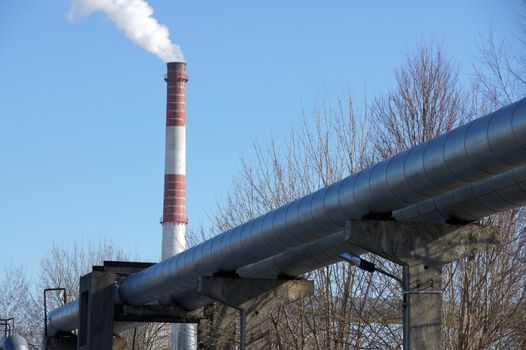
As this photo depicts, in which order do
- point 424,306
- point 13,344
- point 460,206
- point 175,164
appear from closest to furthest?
point 460,206 → point 424,306 → point 13,344 → point 175,164

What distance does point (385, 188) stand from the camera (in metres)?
14.2

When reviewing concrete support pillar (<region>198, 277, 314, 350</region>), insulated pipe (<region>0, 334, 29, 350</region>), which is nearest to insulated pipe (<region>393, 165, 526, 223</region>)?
concrete support pillar (<region>198, 277, 314, 350</region>)

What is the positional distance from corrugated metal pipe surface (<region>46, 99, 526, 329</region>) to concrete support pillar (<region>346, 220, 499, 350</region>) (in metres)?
0.33

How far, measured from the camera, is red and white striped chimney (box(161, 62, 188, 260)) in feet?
192

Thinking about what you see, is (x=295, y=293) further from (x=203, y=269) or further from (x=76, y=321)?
(x=76, y=321)

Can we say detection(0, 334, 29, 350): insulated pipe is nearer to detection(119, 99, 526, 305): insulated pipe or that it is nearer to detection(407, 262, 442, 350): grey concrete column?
detection(119, 99, 526, 305): insulated pipe

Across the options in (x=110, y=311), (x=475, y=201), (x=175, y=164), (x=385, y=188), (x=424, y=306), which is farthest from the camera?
(x=175, y=164)

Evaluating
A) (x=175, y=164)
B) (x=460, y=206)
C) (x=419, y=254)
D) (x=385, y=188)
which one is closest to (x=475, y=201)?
(x=460, y=206)

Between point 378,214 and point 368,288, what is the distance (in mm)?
11331

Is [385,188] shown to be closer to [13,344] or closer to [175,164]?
[13,344]

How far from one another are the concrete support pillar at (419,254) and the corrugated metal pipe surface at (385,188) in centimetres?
33

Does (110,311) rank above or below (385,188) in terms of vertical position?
above

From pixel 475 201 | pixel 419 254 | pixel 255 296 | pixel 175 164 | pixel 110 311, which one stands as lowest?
pixel 419 254

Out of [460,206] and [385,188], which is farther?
[460,206]
